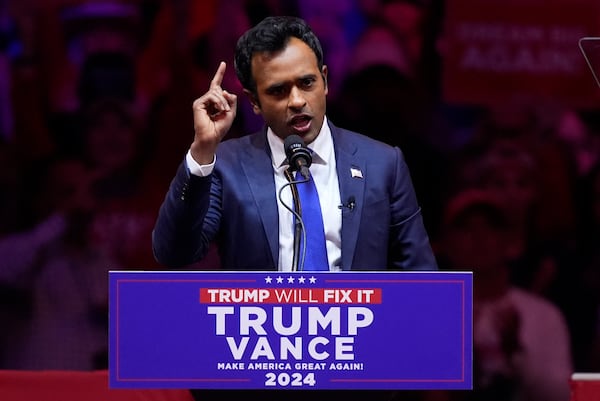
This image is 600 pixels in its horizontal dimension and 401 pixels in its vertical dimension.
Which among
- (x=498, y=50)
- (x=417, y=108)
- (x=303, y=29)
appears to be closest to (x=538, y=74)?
(x=498, y=50)

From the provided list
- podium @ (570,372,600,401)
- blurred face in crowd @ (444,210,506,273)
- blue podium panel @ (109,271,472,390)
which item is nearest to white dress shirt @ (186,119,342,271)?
blue podium panel @ (109,271,472,390)

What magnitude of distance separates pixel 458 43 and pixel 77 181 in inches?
65.7

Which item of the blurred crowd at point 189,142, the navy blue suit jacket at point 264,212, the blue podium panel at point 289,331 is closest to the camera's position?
the blue podium panel at point 289,331

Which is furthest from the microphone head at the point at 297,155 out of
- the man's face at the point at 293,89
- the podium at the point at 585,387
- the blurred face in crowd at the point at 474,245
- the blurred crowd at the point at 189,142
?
the blurred face in crowd at the point at 474,245

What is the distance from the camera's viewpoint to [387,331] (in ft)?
7.94

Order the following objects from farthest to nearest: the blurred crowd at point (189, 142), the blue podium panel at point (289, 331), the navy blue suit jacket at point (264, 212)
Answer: the blurred crowd at point (189, 142) < the navy blue suit jacket at point (264, 212) < the blue podium panel at point (289, 331)

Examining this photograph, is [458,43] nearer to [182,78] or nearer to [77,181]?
[182,78]

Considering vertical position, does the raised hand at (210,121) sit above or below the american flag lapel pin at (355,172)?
above

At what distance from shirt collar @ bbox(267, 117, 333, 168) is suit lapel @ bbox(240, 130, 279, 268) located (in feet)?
0.06

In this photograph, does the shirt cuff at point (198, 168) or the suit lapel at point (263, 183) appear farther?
the suit lapel at point (263, 183)

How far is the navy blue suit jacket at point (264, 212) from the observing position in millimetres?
2680

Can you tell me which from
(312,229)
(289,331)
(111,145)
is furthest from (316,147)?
(111,145)

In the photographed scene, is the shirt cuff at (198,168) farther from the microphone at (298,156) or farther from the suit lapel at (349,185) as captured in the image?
the suit lapel at (349,185)

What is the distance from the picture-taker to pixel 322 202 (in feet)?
9.05
